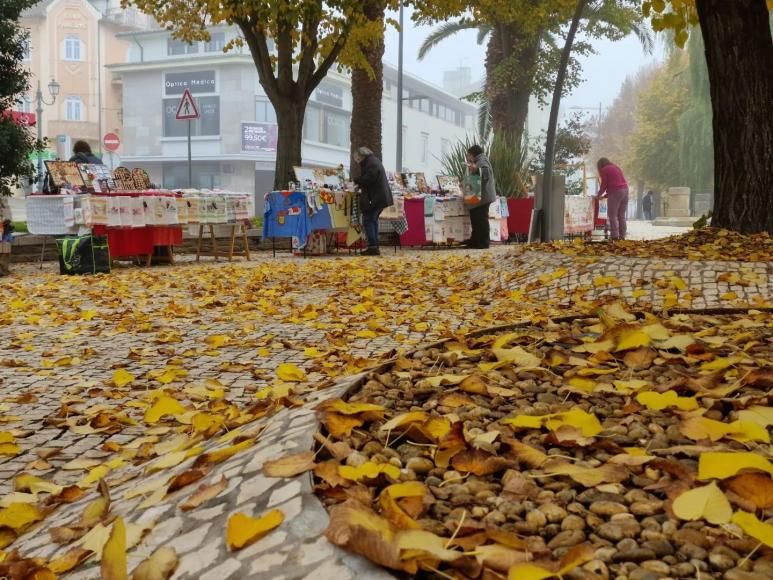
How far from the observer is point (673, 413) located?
106 inches

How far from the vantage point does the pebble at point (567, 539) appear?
1.80 meters

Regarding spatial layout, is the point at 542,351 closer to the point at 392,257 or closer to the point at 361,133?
the point at 392,257

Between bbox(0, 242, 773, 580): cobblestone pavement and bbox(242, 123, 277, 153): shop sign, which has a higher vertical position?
bbox(242, 123, 277, 153): shop sign

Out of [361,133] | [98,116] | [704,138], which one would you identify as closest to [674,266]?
[361,133]

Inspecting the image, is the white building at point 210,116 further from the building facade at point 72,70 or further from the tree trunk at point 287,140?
the tree trunk at point 287,140

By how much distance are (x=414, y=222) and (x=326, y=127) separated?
43.7 metres

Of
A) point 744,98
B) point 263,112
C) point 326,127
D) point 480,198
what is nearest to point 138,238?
point 480,198

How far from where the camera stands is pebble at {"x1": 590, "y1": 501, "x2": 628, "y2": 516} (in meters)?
1.94

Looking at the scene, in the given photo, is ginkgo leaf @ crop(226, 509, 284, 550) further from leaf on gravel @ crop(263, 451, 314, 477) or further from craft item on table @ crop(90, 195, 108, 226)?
craft item on table @ crop(90, 195, 108, 226)

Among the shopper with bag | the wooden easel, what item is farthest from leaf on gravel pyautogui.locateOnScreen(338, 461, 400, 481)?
the shopper with bag

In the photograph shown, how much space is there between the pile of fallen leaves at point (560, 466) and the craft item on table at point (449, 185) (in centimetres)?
1442

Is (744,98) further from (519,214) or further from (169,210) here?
(519,214)

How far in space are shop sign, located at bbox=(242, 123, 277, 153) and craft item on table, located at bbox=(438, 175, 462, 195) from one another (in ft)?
113

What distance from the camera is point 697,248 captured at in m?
8.31
